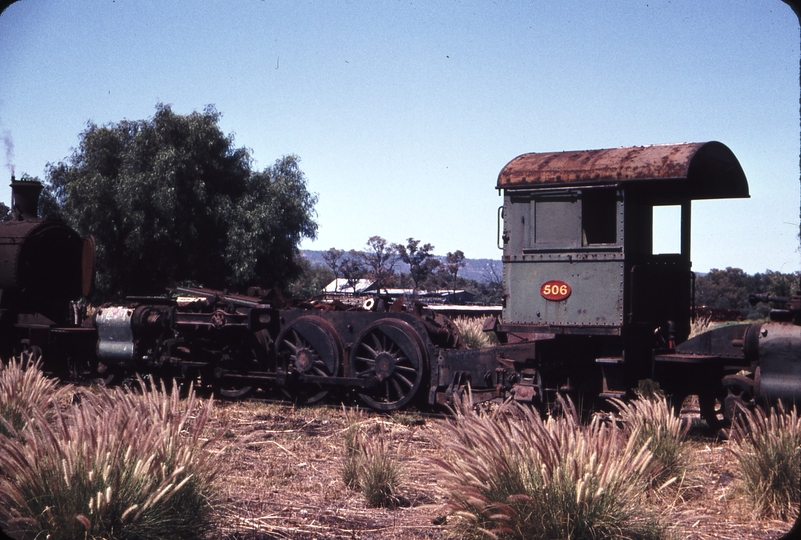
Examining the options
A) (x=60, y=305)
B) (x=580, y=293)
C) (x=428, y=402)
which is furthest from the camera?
(x=60, y=305)

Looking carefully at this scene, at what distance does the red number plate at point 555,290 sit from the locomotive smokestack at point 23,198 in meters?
11.1

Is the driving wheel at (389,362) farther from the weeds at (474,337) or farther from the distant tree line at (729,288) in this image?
the distant tree line at (729,288)

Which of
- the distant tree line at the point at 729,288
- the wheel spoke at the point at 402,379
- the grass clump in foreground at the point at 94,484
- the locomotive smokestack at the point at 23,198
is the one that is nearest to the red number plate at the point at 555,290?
the wheel spoke at the point at 402,379

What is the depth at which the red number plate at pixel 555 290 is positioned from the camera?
9703mm

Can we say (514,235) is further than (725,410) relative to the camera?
Yes

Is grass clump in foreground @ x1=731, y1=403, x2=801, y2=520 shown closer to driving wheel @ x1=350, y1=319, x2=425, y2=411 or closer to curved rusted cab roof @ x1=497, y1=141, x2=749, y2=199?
curved rusted cab roof @ x1=497, y1=141, x2=749, y2=199

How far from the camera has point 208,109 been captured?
3412cm

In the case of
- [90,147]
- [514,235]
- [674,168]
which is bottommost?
[514,235]

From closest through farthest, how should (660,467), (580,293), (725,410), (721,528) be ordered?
(721,528)
(660,467)
(725,410)
(580,293)

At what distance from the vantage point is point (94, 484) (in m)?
4.34

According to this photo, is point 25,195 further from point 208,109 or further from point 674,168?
point 208,109

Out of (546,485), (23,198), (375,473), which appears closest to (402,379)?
(375,473)

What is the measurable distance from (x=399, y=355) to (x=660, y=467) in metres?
5.41

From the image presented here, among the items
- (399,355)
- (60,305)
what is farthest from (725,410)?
(60,305)
